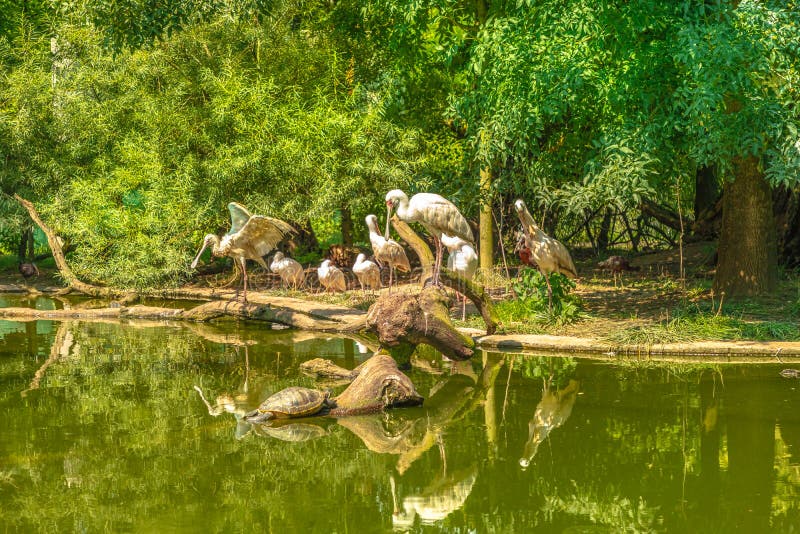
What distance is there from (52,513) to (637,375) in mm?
5814

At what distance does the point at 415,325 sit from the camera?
9.02 m

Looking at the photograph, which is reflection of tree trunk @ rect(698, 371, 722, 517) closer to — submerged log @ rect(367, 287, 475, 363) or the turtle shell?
submerged log @ rect(367, 287, 475, 363)

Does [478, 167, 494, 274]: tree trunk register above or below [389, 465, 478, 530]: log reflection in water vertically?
above


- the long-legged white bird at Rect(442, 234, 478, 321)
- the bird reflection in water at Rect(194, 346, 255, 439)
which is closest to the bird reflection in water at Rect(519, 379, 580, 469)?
the bird reflection in water at Rect(194, 346, 255, 439)

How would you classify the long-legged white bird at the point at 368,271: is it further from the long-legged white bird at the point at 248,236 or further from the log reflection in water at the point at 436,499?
the log reflection in water at the point at 436,499

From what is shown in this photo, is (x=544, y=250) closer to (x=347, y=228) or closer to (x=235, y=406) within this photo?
(x=235, y=406)

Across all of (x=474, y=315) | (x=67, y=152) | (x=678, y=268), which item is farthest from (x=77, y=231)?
(x=678, y=268)

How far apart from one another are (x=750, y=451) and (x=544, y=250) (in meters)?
5.32

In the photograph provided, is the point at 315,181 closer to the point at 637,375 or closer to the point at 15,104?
the point at 15,104

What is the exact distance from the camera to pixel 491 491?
565cm

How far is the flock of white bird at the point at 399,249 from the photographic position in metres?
11.2

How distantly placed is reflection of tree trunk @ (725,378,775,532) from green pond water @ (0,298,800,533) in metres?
0.02

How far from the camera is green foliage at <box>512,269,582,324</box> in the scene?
11719 millimetres

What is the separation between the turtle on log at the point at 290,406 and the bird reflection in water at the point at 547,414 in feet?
5.67
